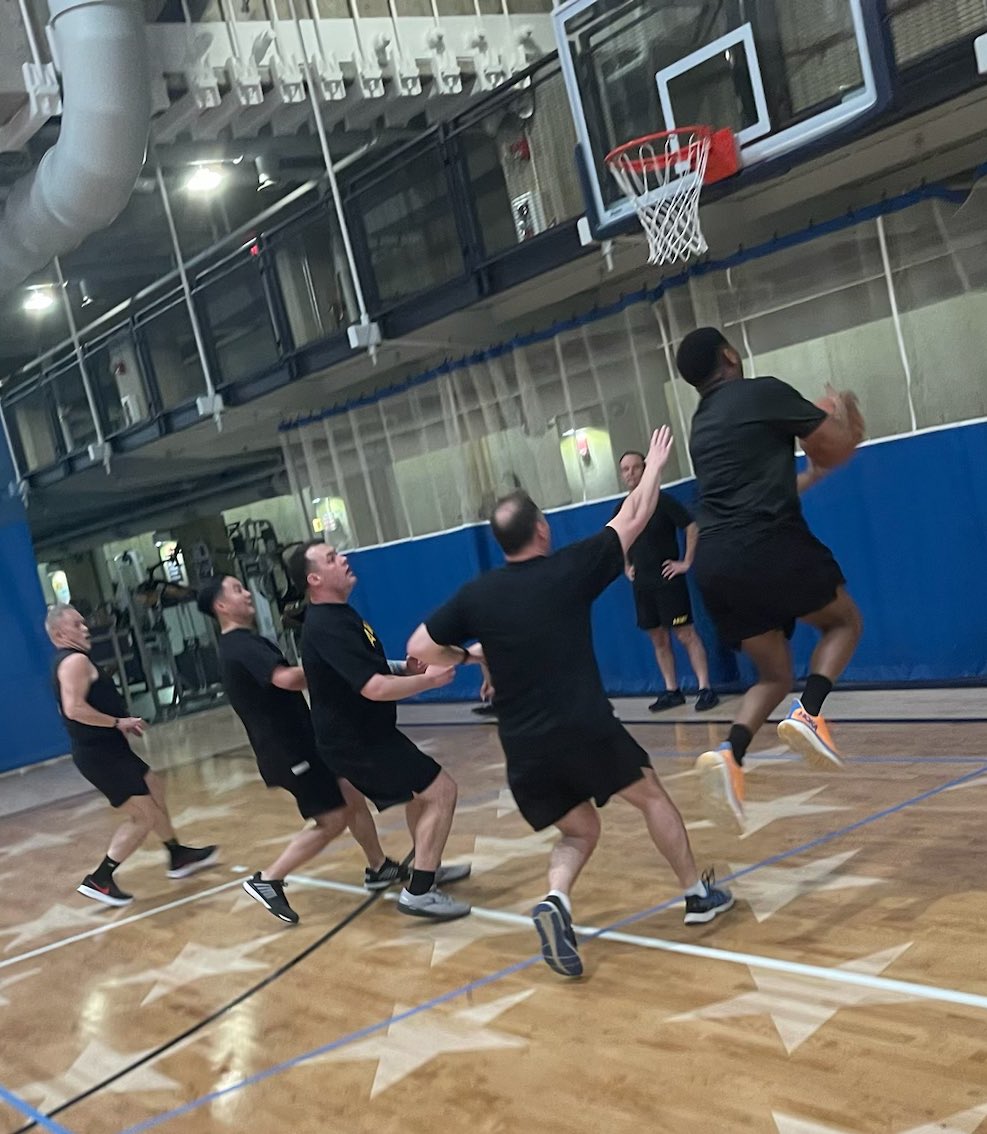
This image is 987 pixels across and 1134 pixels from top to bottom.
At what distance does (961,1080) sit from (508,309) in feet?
28.3

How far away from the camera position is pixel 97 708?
6.86 meters

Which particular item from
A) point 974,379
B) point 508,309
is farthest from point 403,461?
point 974,379

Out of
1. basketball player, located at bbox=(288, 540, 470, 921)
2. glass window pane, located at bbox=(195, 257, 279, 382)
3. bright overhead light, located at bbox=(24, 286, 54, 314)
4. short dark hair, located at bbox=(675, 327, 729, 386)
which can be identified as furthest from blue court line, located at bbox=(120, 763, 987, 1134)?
bright overhead light, located at bbox=(24, 286, 54, 314)

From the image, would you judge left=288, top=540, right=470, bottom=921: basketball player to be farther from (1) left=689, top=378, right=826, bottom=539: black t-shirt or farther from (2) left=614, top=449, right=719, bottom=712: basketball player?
(2) left=614, top=449, right=719, bottom=712: basketball player

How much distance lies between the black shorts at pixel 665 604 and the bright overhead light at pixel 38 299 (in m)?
9.81

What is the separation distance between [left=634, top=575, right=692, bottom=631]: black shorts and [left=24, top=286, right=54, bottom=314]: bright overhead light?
9814mm

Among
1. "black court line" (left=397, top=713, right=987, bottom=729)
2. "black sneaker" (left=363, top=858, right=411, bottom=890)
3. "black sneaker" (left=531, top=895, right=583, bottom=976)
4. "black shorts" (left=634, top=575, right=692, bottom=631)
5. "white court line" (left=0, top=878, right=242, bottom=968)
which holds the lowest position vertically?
"black court line" (left=397, top=713, right=987, bottom=729)

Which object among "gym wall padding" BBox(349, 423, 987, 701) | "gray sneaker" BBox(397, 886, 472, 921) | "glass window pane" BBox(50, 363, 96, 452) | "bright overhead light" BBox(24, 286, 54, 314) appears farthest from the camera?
"glass window pane" BBox(50, 363, 96, 452)

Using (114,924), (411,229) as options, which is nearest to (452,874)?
(114,924)

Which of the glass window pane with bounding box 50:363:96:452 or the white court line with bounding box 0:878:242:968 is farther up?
the glass window pane with bounding box 50:363:96:452

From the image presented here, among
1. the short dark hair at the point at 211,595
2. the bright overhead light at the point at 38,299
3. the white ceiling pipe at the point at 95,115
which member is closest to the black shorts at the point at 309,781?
the short dark hair at the point at 211,595

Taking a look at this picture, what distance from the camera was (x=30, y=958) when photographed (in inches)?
245

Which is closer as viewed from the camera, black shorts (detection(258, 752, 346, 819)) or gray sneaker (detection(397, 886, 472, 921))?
gray sneaker (detection(397, 886, 472, 921))

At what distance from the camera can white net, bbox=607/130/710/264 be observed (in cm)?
730
